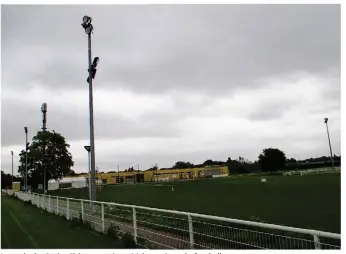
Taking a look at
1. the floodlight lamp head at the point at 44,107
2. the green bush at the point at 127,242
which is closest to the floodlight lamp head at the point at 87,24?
the green bush at the point at 127,242

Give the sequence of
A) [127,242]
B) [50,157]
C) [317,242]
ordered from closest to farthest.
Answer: [317,242]
[127,242]
[50,157]

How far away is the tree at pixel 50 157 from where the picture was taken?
174ft

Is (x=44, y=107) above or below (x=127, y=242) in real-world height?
above

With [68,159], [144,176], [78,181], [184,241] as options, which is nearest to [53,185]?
[78,181]

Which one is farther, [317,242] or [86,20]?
[86,20]

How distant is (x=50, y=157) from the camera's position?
2108 inches

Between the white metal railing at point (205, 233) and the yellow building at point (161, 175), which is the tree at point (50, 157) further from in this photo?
the white metal railing at point (205, 233)

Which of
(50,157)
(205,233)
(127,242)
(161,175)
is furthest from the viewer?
(161,175)

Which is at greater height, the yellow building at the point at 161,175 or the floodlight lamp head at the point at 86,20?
the floodlight lamp head at the point at 86,20

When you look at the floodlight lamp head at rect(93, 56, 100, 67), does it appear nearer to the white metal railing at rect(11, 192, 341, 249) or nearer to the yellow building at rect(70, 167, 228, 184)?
the white metal railing at rect(11, 192, 341, 249)

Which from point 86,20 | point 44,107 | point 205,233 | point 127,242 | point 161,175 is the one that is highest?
point 44,107

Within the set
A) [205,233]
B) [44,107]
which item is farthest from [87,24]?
[44,107]

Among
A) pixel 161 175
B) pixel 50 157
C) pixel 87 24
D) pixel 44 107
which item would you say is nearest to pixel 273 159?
pixel 161 175

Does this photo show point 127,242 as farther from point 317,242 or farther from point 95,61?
point 95,61
